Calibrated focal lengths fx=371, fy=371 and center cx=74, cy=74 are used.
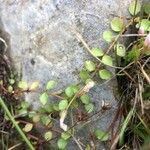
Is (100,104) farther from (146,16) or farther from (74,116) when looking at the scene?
(146,16)

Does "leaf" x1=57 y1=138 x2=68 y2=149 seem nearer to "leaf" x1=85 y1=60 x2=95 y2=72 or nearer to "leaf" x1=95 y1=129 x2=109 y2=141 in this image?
"leaf" x1=95 y1=129 x2=109 y2=141

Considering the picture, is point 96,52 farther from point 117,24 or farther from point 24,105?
point 24,105

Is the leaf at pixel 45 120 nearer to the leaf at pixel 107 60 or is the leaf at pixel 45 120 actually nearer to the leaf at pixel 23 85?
the leaf at pixel 23 85

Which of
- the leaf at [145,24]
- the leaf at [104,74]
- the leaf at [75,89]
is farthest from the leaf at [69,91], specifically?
the leaf at [145,24]

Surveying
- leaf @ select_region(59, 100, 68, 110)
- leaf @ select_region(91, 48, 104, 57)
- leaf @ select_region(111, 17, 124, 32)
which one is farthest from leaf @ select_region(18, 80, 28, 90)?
leaf @ select_region(111, 17, 124, 32)

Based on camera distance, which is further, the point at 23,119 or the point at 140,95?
the point at 23,119

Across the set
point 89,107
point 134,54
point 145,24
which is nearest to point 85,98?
point 89,107

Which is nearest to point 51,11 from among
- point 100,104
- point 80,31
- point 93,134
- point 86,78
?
point 80,31
